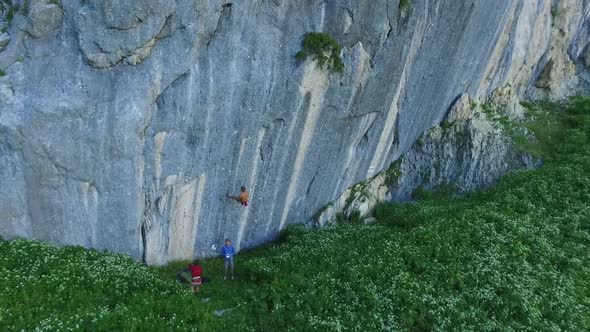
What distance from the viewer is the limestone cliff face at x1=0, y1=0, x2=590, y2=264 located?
14484mm

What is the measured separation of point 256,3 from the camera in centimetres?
1642

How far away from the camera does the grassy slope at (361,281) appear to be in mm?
13664

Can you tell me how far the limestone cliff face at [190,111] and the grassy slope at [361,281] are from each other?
4.90 feet

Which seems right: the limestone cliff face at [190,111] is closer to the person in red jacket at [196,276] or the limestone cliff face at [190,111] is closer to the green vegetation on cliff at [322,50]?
the green vegetation on cliff at [322,50]


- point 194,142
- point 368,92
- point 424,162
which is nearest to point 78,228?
point 194,142

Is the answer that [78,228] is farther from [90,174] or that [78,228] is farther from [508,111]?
[508,111]

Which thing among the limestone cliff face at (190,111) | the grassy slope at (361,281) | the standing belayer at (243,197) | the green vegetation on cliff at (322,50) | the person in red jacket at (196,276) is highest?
the green vegetation on cliff at (322,50)

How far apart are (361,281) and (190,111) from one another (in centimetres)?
846

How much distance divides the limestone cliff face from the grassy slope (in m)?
1.49

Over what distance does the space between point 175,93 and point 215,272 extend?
7.20m

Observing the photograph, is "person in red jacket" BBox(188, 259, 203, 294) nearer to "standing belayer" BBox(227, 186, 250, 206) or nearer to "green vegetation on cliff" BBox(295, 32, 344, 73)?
"standing belayer" BBox(227, 186, 250, 206)

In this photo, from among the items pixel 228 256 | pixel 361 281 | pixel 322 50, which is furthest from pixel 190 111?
pixel 361 281

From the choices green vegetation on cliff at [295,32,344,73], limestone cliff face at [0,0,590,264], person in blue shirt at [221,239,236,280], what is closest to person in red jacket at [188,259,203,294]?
person in blue shirt at [221,239,236,280]

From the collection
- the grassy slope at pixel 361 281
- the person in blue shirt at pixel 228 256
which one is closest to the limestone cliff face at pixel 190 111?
the person in blue shirt at pixel 228 256
